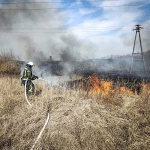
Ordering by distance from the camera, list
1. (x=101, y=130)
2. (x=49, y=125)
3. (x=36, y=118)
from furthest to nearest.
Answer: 1. (x=36, y=118)
2. (x=49, y=125)
3. (x=101, y=130)

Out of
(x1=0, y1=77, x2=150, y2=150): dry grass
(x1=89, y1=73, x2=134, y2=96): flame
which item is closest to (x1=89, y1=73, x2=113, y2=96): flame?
(x1=89, y1=73, x2=134, y2=96): flame

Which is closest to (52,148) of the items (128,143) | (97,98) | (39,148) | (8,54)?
(39,148)

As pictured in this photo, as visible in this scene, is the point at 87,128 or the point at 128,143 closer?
the point at 128,143

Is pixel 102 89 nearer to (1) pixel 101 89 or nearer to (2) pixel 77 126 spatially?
(1) pixel 101 89

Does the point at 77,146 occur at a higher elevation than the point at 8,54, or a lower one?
lower

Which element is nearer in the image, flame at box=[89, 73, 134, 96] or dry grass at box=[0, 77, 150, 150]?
dry grass at box=[0, 77, 150, 150]

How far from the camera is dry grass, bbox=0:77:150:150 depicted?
299cm

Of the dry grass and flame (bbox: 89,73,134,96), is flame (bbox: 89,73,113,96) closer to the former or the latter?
flame (bbox: 89,73,134,96)

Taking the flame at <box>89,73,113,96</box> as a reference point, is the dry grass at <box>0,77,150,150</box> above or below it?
below

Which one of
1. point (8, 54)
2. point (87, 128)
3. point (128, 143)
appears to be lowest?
point (128, 143)

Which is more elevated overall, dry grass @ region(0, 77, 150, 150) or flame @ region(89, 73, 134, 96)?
flame @ region(89, 73, 134, 96)

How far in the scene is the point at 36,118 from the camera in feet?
12.9

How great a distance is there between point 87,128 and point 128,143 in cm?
112

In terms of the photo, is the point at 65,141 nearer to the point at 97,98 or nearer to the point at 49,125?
the point at 49,125
